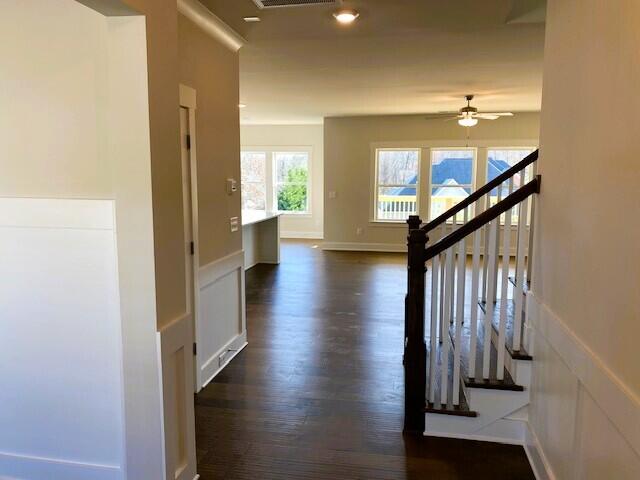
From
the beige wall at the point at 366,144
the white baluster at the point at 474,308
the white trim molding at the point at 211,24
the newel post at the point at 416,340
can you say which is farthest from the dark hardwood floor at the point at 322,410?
the beige wall at the point at 366,144

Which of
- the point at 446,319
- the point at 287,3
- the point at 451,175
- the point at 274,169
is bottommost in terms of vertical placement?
the point at 446,319

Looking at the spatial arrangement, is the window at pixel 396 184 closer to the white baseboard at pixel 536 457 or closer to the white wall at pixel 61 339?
the white baseboard at pixel 536 457

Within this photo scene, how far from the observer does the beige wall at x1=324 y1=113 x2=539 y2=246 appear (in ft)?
28.6

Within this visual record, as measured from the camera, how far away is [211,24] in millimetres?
3311

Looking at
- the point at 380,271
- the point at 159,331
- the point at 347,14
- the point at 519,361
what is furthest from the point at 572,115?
the point at 380,271

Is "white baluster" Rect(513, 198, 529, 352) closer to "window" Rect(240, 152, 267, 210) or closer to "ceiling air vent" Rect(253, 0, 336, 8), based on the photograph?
"ceiling air vent" Rect(253, 0, 336, 8)

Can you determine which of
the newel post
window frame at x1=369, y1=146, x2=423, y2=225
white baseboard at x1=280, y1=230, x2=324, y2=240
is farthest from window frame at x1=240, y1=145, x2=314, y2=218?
the newel post

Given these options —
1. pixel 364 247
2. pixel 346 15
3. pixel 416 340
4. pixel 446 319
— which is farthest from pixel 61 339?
pixel 364 247

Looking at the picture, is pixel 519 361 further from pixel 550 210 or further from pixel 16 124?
pixel 16 124

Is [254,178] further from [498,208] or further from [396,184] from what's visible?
[498,208]

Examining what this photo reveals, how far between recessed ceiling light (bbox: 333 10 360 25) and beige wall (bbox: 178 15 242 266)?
2.99 feet

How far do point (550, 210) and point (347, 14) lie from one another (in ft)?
5.92

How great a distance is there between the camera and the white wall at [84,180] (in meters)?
1.90

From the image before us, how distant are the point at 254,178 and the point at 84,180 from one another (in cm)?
942
